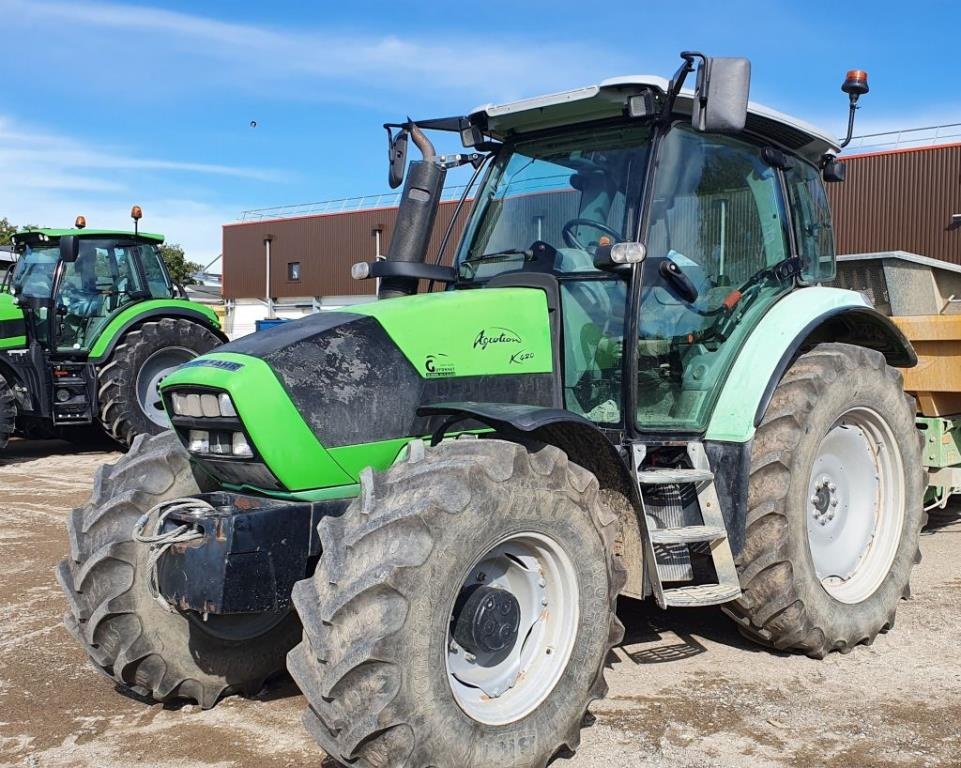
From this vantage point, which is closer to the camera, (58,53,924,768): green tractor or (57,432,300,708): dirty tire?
(58,53,924,768): green tractor

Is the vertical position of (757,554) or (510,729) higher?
(757,554)

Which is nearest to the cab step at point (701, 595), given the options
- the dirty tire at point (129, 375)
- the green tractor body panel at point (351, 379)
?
the green tractor body panel at point (351, 379)

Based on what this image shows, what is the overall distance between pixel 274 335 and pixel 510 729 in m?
1.57

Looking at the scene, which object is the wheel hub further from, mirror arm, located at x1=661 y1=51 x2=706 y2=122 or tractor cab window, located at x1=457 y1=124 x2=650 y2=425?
mirror arm, located at x1=661 y1=51 x2=706 y2=122

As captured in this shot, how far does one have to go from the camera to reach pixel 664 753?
3.36m

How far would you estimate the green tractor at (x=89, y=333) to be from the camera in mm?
10898

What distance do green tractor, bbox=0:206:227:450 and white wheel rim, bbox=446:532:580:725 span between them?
27.1 feet

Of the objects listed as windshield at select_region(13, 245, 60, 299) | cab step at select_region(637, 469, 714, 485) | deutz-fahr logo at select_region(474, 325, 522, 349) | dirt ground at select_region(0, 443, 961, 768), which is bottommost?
dirt ground at select_region(0, 443, 961, 768)

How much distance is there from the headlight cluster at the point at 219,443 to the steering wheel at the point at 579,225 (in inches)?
66.4

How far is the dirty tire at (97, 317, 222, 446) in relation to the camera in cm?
1089

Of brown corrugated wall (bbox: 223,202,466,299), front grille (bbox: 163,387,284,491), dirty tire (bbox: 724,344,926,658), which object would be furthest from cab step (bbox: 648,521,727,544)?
brown corrugated wall (bbox: 223,202,466,299)

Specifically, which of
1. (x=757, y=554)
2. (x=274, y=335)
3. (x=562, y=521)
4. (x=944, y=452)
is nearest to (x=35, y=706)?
(x=274, y=335)

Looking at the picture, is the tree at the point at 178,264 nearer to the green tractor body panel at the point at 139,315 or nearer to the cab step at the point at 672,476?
the green tractor body panel at the point at 139,315

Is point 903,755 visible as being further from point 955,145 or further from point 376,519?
point 955,145
